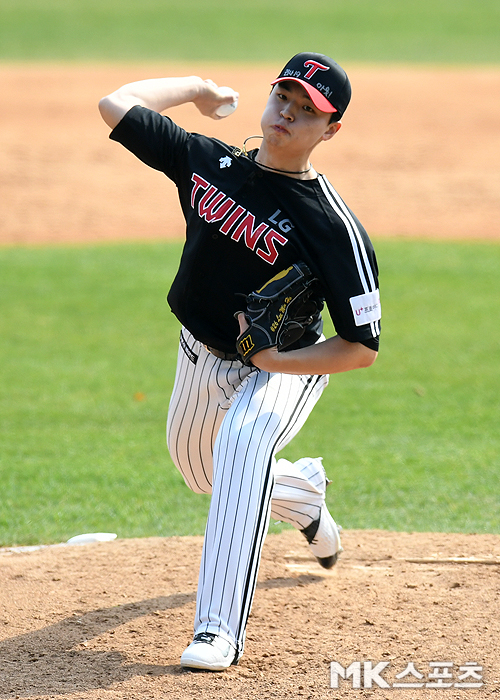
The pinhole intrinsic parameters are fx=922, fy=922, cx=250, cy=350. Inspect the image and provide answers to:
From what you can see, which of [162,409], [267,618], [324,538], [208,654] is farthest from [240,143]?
[208,654]

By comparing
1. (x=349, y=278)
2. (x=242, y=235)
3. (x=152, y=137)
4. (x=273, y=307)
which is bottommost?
(x=273, y=307)

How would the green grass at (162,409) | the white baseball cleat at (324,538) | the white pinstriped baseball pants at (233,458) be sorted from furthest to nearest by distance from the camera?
the green grass at (162,409), the white baseball cleat at (324,538), the white pinstriped baseball pants at (233,458)

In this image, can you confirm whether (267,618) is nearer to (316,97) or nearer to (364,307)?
(364,307)

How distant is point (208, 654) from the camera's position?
2.92 metres

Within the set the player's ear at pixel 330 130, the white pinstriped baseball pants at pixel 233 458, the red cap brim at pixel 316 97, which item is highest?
the red cap brim at pixel 316 97

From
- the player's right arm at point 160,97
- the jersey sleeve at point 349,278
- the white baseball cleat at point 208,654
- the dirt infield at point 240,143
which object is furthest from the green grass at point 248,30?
the white baseball cleat at point 208,654

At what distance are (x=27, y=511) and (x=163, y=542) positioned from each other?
0.98 m

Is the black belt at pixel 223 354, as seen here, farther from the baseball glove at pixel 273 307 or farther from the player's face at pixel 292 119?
the player's face at pixel 292 119

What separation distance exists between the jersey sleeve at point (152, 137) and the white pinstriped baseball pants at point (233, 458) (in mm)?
664

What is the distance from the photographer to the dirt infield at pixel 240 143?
13.0 m

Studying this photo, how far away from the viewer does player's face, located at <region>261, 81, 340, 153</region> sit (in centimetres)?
313

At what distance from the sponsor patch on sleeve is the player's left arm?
9cm

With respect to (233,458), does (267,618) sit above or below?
below

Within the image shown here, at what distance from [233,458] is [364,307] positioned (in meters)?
0.67
